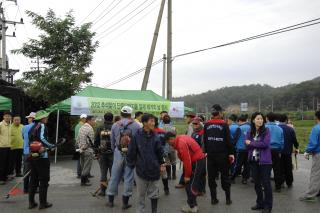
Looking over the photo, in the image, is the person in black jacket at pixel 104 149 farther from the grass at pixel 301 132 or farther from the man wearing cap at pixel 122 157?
the grass at pixel 301 132

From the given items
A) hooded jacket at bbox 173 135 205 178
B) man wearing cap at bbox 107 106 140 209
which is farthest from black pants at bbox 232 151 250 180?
hooded jacket at bbox 173 135 205 178

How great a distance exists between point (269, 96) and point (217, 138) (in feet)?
269

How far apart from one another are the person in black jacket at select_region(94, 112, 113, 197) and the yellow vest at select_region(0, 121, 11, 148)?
3.28m

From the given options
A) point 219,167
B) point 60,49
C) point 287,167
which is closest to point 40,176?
point 219,167

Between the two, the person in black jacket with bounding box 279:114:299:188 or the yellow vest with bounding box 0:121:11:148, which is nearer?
the person in black jacket with bounding box 279:114:299:188

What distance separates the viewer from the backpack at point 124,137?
7.59 metres

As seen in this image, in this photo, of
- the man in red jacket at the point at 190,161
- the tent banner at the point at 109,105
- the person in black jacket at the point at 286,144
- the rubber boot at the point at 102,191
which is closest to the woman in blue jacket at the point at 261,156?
the man in red jacket at the point at 190,161

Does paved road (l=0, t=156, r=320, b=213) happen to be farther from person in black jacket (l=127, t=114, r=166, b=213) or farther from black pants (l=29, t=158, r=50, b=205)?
person in black jacket (l=127, t=114, r=166, b=213)

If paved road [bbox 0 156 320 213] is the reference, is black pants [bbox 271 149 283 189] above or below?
above

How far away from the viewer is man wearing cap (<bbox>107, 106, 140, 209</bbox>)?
302 inches

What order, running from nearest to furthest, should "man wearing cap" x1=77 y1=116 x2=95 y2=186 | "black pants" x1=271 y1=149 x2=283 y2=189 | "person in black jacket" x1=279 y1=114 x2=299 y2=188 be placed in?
"black pants" x1=271 y1=149 x2=283 y2=189 → "person in black jacket" x1=279 y1=114 x2=299 y2=188 → "man wearing cap" x1=77 y1=116 x2=95 y2=186

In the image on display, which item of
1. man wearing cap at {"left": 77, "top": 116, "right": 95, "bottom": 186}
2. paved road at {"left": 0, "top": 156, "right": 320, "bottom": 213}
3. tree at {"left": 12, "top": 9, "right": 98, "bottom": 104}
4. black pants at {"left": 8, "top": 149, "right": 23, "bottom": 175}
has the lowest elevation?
paved road at {"left": 0, "top": 156, "right": 320, "bottom": 213}

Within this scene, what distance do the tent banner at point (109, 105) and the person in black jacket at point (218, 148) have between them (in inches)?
336

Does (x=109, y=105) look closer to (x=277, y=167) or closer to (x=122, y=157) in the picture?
(x=277, y=167)
